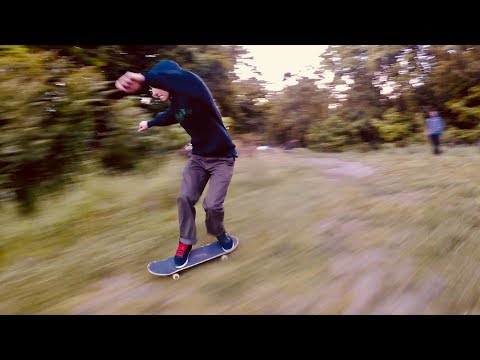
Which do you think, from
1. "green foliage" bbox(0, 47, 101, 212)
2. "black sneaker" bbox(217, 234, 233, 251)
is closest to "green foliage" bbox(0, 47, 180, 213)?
"green foliage" bbox(0, 47, 101, 212)

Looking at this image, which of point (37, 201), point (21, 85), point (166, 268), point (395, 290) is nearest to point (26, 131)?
point (21, 85)

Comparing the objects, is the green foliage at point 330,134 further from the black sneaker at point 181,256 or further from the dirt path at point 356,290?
the black sneaker at point 181,256

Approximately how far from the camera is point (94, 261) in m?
2.29

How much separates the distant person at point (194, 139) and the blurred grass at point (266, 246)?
288 mm

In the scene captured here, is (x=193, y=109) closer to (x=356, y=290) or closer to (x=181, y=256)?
(x=181, y=256)

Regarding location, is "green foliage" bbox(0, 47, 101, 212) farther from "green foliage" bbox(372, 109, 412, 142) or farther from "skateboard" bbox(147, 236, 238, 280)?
"green foliage" bbox(372, 109, 412, 142)

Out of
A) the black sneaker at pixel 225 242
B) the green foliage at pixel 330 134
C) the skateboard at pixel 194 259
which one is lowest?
the skateboard at pixel 194 259

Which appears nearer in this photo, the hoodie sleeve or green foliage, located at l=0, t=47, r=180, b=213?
the hoodie sleeve

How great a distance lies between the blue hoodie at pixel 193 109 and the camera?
202 centimetres

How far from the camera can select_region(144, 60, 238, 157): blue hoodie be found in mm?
2023

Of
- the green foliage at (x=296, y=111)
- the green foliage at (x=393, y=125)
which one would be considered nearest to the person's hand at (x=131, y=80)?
the green foliage at (x=296, y=111)

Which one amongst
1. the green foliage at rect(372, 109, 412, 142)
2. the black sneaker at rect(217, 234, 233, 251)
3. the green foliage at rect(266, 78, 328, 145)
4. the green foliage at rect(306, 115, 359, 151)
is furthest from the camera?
the green foliage at rect(372, 109, 412, 142)

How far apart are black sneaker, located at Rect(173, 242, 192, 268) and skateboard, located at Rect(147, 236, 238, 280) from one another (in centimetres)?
3
